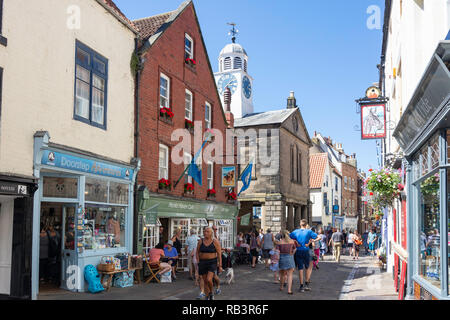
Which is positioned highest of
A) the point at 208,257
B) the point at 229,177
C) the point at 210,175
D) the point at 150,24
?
the point at 150,24

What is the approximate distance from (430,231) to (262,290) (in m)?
6.13

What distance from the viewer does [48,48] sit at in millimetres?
11039

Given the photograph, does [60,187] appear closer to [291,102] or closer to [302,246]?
[302,246]

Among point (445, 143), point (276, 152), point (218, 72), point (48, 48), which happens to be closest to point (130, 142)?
point (48, 48)

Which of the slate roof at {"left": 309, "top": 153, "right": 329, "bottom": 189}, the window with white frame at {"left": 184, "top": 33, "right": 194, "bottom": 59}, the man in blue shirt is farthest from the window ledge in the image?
the slate roof at {"left": 309, "top": 153, "right": 329, "bottom": 189}

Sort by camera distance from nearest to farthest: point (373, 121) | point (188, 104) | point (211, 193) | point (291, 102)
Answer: point (373, 121)
point (188, 104)
point (211, 193)
point (291, 102)

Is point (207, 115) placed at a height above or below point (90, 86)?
above

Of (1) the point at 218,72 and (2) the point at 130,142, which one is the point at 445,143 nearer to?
(2) the point at 130,142

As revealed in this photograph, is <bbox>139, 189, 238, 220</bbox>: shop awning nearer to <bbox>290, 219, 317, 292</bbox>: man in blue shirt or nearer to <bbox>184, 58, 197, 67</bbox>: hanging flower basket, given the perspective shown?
<bbox>290, 219, 317, 292</bbox>: man in blue shirt

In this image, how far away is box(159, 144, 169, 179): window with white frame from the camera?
17.1 meters

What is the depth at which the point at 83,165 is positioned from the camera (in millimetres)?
12203

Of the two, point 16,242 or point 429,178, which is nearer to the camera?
point 429,178

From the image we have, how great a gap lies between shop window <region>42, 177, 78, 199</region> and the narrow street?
2.44 meters

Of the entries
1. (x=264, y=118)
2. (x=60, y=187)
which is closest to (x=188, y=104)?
(x=60, y=187)
